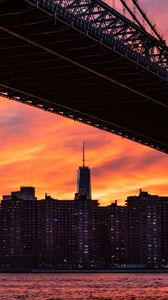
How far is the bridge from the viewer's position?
120ft

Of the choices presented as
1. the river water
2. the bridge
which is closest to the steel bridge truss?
the bridge

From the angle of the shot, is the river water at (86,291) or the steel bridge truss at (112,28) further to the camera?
the river water at (86,291)

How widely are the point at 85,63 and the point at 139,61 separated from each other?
105 inches

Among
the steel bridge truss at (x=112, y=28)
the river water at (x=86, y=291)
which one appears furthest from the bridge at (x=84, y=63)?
the river water at (x=86, y=291)

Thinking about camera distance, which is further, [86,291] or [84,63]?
[86,291]

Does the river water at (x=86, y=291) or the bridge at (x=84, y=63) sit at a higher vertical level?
the bridge at (x=84, y=63)

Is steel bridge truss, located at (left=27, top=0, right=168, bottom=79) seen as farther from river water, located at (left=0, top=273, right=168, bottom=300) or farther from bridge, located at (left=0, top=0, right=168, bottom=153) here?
river water, located at (left=0, top=273, right=168, bottom=300)

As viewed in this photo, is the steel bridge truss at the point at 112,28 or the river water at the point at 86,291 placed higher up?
the steel bridge truss at the point at 112,28

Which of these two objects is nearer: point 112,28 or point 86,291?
point 112,28

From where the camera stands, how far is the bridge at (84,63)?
1442 inches

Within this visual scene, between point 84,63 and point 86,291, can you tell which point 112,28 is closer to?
point 84,63

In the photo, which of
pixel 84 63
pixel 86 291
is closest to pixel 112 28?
pixel 84 63

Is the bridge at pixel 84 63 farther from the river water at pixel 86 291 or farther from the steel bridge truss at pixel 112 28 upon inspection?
the river water at pixel 86 291

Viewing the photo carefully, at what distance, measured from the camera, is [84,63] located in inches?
1699
